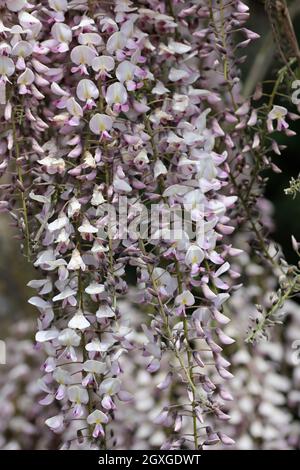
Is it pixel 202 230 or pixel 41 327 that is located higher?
pixel 202 230

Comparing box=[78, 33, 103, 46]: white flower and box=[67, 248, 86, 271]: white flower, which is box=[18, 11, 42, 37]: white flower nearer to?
box=[78, 33, 103, 46]: white flower

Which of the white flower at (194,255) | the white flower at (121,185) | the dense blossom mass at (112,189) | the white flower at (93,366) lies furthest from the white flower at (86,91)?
the white flower at (93,366)

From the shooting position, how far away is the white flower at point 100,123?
3.32ft

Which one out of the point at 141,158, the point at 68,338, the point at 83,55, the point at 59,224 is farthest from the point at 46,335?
the point at 83,55

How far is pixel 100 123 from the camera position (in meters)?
1.02

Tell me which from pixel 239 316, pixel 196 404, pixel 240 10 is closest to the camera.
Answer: pixel 196 404

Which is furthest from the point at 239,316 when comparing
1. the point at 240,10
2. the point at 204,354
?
the point at 240,10

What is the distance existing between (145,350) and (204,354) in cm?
52

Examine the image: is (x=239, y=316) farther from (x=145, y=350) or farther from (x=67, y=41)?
(x=67, y=41)

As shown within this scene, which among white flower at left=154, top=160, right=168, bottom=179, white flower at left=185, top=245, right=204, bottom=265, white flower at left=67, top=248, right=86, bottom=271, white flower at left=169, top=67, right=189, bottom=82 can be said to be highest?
white flower at left=169, top=67, right=189, bottom=82

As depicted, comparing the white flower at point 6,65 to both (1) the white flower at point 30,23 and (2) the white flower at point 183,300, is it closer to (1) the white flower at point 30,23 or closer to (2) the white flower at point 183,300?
(1) the white flower at point 30,23

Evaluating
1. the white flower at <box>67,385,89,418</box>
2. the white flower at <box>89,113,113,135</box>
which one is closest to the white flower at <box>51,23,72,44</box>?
the white flower at <box>89,113,113,135</box>

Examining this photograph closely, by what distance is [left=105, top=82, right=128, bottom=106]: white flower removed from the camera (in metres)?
1.03

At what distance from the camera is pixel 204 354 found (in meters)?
1.58
